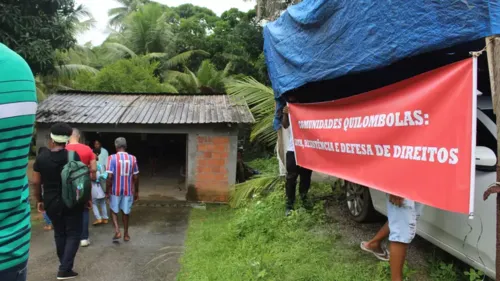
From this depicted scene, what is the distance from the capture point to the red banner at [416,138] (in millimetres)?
2197

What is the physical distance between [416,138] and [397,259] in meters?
1.20

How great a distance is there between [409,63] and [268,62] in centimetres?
212

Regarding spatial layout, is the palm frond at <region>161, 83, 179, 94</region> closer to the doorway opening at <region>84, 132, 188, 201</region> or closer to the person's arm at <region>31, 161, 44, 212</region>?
the doorway opening at <region>84, 132, 188, 201</region>

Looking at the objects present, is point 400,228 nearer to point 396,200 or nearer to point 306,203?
point 396,200

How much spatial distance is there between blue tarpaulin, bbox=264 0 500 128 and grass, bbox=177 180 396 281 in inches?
73.4

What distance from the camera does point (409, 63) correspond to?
12.2 feet

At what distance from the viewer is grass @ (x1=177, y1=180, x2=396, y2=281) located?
3811 millimetres

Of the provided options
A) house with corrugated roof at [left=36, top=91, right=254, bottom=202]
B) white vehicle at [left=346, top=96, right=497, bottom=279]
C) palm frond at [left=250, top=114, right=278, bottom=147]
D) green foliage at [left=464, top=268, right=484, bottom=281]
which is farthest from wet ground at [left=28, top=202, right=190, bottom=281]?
palm frond at [left=250, top=114, right=278, bottom=147]

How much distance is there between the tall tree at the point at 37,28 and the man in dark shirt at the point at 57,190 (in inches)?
222

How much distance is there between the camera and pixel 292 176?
5.36 metres

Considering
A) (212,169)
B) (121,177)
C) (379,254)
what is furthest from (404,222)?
(212,169)

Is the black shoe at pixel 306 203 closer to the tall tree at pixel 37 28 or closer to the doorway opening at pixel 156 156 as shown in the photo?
the doorway opening at pixel 156 156

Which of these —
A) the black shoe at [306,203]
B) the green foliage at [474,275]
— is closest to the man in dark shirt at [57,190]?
the black shoe at [306,203]

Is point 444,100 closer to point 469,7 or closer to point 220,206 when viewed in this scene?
point 469,7
